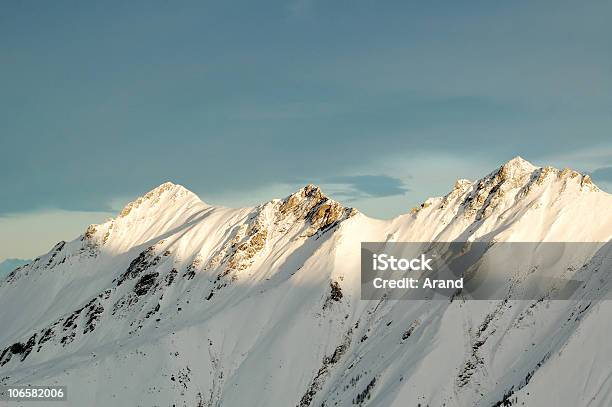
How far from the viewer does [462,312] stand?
130250 mm

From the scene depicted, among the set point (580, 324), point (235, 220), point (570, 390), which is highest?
point (235, 220)

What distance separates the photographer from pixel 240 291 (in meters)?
164

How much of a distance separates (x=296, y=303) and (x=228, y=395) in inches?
1095

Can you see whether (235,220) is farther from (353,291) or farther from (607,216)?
(607,216)

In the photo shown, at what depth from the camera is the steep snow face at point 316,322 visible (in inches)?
4530

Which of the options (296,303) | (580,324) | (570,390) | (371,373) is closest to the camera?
(570,390)

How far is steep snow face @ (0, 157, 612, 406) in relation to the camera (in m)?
115

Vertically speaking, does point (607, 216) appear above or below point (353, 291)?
above

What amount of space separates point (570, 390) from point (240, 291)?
85208mm

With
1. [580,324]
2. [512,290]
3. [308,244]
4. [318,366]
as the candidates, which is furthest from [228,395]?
[580,324]

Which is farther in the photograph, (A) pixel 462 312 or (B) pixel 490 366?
(A) pixel 462 312

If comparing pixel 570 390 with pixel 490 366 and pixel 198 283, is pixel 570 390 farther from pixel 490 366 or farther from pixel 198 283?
pixel 198 283

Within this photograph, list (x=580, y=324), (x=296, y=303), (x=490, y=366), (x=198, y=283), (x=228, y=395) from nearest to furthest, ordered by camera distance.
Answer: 1. (x=580, y=324)
2. (x=490, y=366)
3. (x=228, y=395)
4. (x=296, y=303)
5. (x=198, y=283)

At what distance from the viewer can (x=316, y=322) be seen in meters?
149
